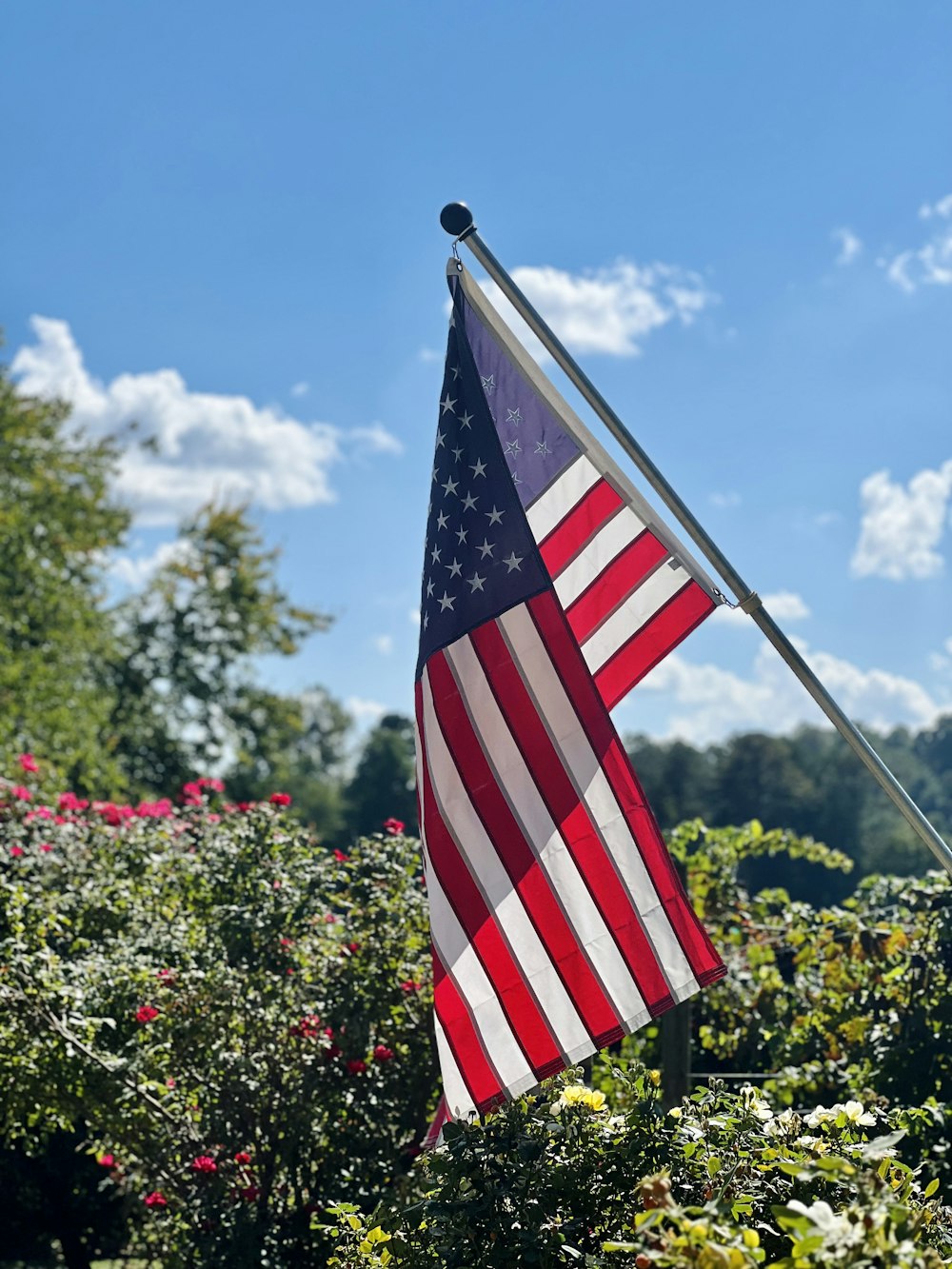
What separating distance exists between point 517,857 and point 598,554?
113cm

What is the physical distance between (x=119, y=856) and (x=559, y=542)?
16.2ft

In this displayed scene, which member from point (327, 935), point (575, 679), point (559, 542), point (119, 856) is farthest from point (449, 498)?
point (119, 856)

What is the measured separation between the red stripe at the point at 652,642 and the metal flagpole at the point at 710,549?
28cm

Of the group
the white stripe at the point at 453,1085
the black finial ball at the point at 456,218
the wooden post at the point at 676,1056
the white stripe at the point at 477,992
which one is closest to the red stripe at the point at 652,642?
the white stripe at the point at 477,992

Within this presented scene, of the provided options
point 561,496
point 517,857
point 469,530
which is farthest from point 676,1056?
point 469,530

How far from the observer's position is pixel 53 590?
26859 mm

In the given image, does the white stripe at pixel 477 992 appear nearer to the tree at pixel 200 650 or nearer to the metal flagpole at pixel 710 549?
the metal flagpole at pixel 710 549

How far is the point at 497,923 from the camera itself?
4.14 metres

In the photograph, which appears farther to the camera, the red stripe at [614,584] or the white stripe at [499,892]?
the red stripe at [614,584]

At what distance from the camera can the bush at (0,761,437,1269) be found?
5984 mm

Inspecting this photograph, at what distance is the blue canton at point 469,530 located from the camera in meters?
4.25

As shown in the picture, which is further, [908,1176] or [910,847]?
[910,847]

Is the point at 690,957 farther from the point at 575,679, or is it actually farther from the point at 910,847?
the point at 910,847

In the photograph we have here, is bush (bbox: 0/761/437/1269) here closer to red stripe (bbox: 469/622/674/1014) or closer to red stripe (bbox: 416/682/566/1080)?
red stripe (bbox: 416/682/566/1080)
